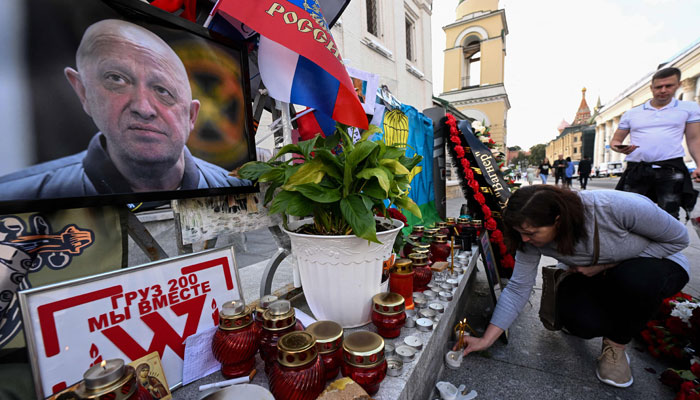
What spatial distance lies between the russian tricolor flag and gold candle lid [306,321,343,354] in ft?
2.84

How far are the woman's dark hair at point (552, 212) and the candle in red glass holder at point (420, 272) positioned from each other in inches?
17.9

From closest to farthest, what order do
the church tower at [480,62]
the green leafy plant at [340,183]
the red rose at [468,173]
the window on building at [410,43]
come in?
the green leafy plant at [340,183], the red rose at [468,173], the window on building at [410,43], the church tower at [480,62]

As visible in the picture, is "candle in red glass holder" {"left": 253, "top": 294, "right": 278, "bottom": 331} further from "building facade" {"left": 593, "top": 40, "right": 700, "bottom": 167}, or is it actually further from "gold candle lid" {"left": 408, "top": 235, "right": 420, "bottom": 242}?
"building facade" {"left": 593, "top": 40, "right": 700, "bottom": 167}

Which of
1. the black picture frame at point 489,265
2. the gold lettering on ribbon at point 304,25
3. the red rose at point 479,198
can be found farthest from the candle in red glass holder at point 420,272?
the red rose at point 479,198

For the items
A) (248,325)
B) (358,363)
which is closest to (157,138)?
(248,325)

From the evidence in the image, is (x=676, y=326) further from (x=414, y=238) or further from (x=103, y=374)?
(x=103, y=374)

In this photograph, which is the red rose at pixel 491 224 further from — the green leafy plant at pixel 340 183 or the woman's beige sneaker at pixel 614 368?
the green leafy plant at pixel 340 183

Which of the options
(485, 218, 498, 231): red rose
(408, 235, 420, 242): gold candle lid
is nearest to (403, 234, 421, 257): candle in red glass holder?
(408, 235, 420, 242): gold candle lid

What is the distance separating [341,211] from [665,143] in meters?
3.06

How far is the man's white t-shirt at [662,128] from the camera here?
7.59ft

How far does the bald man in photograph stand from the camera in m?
0.79

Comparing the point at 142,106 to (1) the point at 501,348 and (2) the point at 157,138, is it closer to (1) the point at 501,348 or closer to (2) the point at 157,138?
(2) the point at 157,138

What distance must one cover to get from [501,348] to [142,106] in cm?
210

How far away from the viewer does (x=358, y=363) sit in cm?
73
